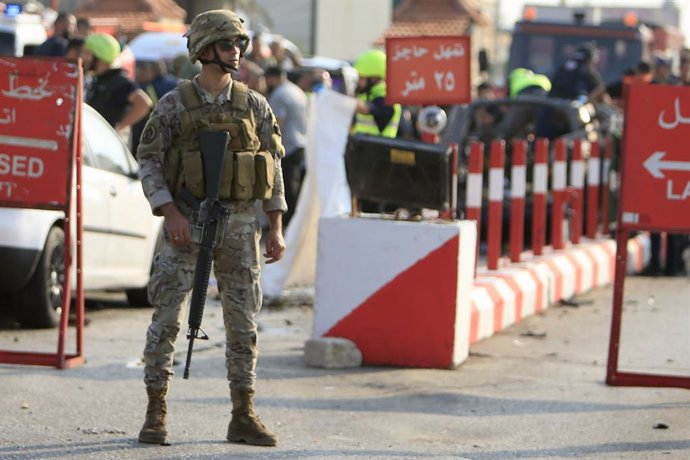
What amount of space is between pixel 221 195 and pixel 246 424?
0.97 meters

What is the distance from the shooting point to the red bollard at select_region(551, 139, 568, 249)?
49.0ft

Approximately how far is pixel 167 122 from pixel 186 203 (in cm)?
34

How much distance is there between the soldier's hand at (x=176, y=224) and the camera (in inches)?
292

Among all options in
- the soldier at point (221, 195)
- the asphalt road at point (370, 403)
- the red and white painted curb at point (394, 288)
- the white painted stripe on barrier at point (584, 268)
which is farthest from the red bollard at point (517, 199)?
the soldier at point (221, 195)

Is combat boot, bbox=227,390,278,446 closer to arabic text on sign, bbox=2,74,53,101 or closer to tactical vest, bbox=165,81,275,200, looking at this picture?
tactical vest, bbox=165,81,275,200

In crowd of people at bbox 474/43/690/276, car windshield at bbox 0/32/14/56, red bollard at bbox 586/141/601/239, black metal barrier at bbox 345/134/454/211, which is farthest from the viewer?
car windshield at bbox 0/32/14/56

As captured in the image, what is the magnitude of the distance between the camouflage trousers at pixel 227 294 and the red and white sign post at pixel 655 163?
2469 mm

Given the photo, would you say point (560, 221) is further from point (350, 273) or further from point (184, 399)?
point (184, 399)

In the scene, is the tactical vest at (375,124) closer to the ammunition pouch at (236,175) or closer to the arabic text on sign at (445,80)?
the arabic text on sign at (445,80)

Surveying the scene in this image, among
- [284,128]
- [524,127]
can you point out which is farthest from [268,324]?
[524,127]

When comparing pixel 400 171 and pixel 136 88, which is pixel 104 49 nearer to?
pixel 136 88

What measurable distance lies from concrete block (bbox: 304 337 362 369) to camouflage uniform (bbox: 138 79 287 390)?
8.57ft

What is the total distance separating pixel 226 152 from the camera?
24.5ft

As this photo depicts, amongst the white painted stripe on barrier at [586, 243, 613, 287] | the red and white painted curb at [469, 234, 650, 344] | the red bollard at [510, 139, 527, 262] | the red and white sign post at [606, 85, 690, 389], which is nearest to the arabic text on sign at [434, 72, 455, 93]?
the red and white painted curb at [469, 234, 650, 344]
